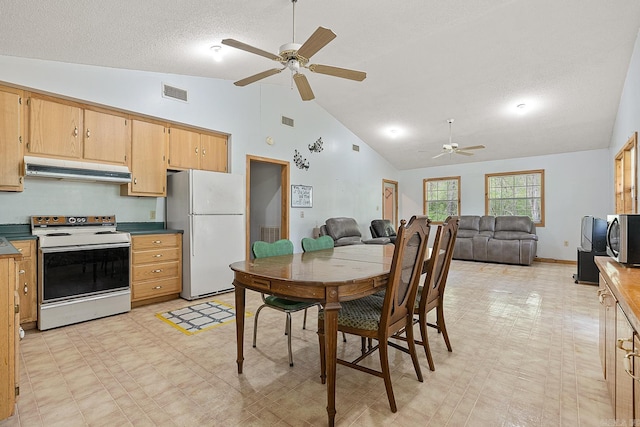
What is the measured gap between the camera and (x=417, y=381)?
2076 millimetres

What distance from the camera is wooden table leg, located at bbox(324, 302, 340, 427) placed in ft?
5.28

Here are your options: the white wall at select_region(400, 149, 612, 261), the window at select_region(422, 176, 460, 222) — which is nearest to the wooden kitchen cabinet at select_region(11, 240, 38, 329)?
the window at select_region(422, 176, 460, 222)

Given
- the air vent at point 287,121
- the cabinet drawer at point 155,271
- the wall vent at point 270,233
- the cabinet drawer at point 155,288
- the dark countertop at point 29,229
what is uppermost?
the air vent at point 287,121

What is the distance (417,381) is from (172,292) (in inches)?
122

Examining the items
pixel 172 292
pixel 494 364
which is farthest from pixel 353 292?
pixel 172 292

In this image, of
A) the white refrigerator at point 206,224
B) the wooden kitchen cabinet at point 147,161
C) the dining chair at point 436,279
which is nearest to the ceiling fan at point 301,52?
the dining chair at point 436,279

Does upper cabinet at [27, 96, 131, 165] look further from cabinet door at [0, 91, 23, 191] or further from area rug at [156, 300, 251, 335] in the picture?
area rug at [156, 300, 251, 335]

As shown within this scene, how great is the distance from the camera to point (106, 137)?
11.8ft

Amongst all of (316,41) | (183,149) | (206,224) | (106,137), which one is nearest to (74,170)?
(106,137)

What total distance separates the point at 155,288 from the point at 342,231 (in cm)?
349

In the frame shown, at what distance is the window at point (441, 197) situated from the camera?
8.28 meters

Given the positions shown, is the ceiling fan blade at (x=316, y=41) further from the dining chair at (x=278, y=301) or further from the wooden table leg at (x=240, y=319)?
the wooden table leg at (x=240, y=319)

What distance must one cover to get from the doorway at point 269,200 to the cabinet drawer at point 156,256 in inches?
61.8

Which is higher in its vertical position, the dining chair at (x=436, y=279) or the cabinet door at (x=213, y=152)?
the cabinet door at (x=213, y=152)
